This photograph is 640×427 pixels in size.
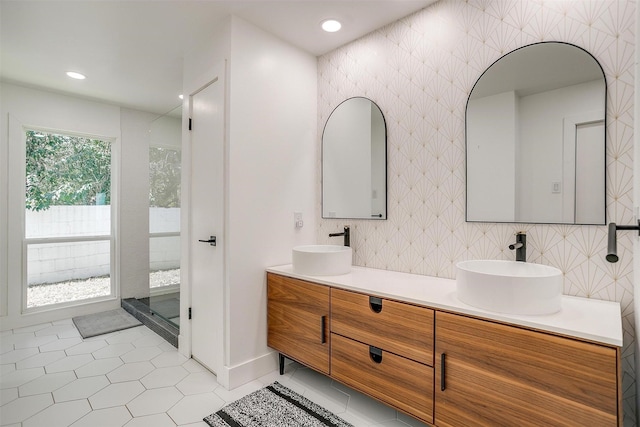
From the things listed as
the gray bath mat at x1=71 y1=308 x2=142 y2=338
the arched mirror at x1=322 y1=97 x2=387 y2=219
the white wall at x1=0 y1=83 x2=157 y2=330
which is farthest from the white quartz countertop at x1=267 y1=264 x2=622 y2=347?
the white wall at x1=0 y1=83 x2=157 y2=330

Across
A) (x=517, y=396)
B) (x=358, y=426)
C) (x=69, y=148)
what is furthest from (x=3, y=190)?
(x=517, y=396)

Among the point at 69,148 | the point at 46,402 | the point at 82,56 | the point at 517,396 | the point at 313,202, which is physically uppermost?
the point at 82,56

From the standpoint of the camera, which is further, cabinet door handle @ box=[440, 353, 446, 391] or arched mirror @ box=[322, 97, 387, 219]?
arched mirror @ box=[322, 97, 387, 219]

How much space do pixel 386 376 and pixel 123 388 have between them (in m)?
1.76

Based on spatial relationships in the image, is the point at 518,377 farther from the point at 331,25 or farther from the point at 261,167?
the point at 331,25

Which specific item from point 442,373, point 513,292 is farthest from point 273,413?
point 513,292

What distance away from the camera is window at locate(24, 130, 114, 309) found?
3.32 meters

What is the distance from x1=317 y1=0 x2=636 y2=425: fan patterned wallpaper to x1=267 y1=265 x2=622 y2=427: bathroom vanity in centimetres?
19

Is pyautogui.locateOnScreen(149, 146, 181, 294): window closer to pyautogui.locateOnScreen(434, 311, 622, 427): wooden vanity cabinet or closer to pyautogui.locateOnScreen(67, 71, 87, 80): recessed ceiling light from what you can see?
pyautogui.locateOnScreen(67, 71, 87, 80): recessed ceiling light

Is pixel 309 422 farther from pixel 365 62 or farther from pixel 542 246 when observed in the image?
pixel 365 62

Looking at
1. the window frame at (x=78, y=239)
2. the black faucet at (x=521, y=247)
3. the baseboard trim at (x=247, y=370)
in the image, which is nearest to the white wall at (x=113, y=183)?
the window frame at (x=78, y=239)

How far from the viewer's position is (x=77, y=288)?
3596mm

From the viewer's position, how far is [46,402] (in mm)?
1939

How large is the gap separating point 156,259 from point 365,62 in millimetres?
2829
